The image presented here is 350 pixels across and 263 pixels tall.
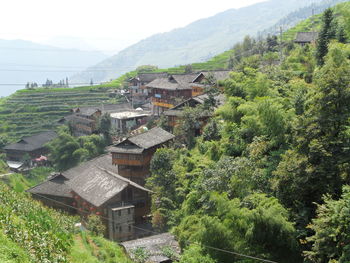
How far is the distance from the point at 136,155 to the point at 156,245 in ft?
27.3

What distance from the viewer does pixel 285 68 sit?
24.8 meters

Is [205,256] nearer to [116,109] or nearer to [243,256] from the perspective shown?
[243,256]

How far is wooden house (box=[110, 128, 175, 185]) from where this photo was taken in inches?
932

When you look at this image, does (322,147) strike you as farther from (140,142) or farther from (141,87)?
(141,87)

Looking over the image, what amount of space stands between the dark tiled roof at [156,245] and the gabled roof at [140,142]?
23.9 feet

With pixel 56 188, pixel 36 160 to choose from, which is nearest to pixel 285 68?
pixel 56 188

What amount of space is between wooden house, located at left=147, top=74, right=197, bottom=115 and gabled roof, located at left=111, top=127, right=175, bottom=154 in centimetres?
867

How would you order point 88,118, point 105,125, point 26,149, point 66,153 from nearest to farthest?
point 66,153
point 105,125
point 26,149
point 88,118

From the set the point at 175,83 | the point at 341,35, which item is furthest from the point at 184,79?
the point at 341,35

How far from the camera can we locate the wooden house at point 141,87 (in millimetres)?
50134

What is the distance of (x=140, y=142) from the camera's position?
Result: 943 inches

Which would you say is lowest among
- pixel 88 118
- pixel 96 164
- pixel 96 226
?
pixel 96 226

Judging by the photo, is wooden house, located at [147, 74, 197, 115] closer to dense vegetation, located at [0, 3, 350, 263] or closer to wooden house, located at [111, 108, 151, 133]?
wooden house, located at [111, 108, 151, 133]

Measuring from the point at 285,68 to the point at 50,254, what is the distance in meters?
19.3
